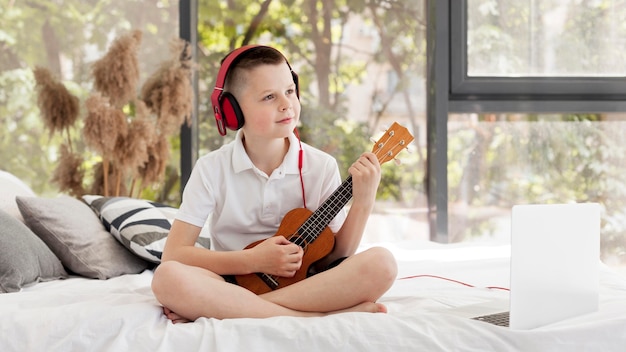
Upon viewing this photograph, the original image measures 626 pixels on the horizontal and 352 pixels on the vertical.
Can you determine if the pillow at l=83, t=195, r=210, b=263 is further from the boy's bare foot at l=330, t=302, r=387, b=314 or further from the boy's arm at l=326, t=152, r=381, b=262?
the boy's bare foot at l=330, t=302, r=387, b=314

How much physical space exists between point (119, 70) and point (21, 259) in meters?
1.29

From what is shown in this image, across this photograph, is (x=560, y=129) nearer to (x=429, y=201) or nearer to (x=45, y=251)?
(x=429, y=201)

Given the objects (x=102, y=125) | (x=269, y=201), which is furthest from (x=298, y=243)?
(x=102, y=125)

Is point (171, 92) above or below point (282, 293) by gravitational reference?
above

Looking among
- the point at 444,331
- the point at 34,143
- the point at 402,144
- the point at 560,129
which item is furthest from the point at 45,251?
the point at 560,129

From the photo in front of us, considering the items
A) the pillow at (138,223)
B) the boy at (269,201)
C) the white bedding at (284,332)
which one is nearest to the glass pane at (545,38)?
the pillow at (138,223)

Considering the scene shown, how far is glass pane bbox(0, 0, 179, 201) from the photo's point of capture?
3.47 m

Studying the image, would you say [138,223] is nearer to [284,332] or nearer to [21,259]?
[21,259]

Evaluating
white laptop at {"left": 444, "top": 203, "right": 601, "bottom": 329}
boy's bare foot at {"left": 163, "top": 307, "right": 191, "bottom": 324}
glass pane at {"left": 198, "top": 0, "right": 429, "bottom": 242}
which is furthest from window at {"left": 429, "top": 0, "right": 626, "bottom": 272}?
boy's bare foot at {"left": 163, "top": 307, "right": 191, "bottom": 324}

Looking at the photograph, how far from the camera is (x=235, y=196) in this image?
188 cm

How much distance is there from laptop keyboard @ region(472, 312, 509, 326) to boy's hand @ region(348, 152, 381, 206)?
371 mm

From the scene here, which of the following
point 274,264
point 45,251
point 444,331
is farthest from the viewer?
point 45,251

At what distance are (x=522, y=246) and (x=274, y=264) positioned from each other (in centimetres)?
54

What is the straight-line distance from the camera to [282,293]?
165cm
